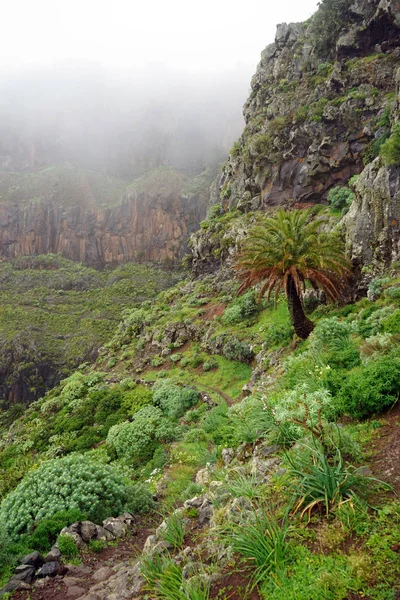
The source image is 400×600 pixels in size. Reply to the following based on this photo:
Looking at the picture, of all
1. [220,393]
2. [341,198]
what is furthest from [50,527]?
[341,198]

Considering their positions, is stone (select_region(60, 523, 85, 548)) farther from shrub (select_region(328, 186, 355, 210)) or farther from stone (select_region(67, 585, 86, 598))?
shrub (select_region(328, 186, 355, 210))

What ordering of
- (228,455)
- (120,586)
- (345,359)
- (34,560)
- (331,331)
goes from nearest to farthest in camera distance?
(120,586) → (34,560) → (228,455) → (345,359) → (331,331)

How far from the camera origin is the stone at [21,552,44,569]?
6.03m

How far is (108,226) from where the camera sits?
114m

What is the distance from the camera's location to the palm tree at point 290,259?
15609mm

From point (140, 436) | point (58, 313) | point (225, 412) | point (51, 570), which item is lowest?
point (58, 313)

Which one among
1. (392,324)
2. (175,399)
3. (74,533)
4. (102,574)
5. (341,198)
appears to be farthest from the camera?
(341,198)

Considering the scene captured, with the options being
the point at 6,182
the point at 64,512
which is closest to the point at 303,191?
the point at 64,512

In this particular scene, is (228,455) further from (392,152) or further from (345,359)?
(392,152)

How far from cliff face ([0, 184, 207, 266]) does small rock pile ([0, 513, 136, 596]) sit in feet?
317

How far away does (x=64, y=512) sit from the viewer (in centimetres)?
723

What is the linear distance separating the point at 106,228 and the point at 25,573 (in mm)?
113900

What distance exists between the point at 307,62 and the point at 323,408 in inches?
1661

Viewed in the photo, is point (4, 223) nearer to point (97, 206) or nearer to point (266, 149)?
point (97, 206)
